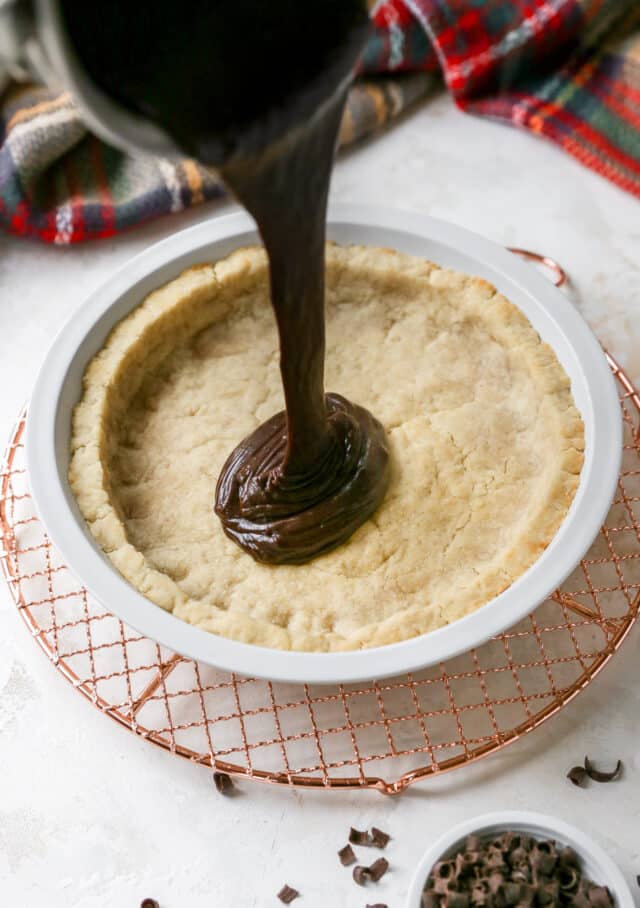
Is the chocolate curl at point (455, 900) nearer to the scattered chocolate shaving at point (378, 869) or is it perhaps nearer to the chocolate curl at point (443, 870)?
the chocolate curl at point (443, 870)

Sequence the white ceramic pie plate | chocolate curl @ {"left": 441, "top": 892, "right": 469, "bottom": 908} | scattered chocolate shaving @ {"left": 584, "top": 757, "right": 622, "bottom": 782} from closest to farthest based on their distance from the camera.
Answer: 1. chocolate curl @ {"left": 441, "top": 892, "right": 469, "bottom": 908}
2. the white ceramic pie plate
3. scattered chocolate shaving @ {"left": 584, "top": 757, "right": 622, "bottom": 782}

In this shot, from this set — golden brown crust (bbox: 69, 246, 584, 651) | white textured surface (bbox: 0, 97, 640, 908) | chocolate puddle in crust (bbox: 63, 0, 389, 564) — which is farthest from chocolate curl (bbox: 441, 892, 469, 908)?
chocolate puddle in crust (bbox: 63, 0, 389, 564)

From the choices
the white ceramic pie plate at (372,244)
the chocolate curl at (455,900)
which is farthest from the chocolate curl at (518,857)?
the white ceramic pie plate at (372,244)

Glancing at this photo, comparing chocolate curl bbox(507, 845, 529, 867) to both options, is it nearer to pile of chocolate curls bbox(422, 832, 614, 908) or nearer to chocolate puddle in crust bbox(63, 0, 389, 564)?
pile of chocolate curls bbox(422, 832, 614, 908)

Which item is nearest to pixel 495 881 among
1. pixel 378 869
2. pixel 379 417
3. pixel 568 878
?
pixel 568 878

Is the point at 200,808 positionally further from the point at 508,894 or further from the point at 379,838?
the point at 508,894
